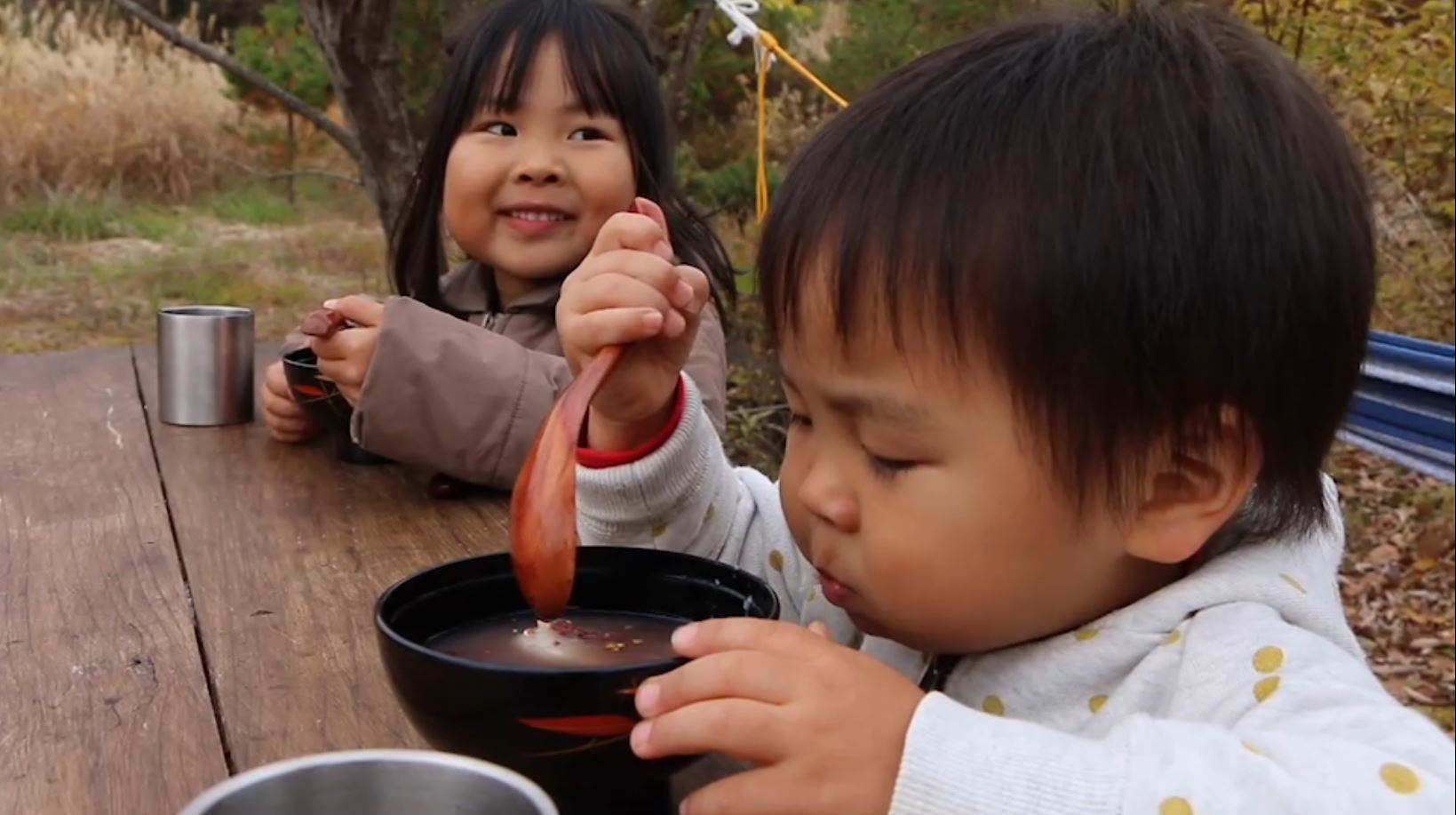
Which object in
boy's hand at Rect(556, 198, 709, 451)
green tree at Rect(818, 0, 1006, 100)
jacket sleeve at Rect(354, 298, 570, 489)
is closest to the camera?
boy's hand at Rect(556, 198, 709, 451)

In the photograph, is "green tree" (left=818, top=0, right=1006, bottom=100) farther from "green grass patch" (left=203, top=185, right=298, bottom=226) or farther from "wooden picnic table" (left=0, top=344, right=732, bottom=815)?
"green grass patch" (left=203, top=185, right=298, bottom=226)

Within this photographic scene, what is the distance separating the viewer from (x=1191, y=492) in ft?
3.23

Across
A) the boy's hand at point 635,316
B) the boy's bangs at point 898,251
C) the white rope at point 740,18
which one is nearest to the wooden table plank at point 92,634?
the boy's hand at point 635,316

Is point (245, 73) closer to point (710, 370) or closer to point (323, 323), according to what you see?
point (323, 323)

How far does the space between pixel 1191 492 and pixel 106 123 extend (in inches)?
262

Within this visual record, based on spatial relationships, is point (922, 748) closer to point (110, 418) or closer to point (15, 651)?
point (15, 651)

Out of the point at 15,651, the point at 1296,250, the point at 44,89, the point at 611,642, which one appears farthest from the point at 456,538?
the point at 44,89

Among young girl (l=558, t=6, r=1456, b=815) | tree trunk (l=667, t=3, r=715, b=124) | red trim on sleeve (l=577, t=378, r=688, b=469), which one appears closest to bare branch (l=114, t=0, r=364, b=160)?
tree trunk (l=667, t=3, r=715, b=124)

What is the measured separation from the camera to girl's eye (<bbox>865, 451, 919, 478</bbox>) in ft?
3.17

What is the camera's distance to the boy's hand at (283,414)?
1.88 m

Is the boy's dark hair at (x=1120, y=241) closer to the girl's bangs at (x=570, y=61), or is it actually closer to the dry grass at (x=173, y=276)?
the girl's bangs at (x=570, y=61)

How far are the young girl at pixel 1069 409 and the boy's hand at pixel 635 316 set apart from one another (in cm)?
16

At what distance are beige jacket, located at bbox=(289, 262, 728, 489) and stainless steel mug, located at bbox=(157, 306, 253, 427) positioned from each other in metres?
0.38

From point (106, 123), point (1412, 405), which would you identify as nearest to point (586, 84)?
point (1412, 405)
